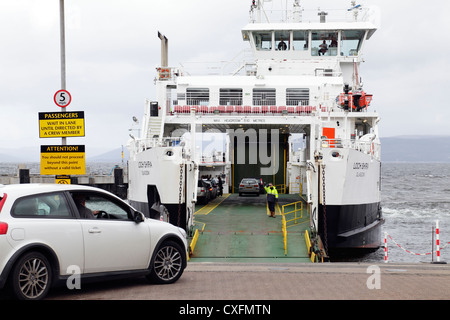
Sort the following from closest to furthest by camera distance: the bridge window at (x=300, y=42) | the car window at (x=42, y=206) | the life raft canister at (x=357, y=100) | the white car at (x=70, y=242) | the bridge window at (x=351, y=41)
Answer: the white car at (x=70, y=242) → the car window at (x=42, y=206) → the life raft canister at (x=357, y=100) → the bridge window at (x=351, y=41) → the bridge window at (x=300, y=42)

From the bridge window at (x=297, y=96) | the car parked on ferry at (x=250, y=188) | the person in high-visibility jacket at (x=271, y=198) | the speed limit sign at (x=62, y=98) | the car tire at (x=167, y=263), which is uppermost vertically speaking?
the bridge window at (x=297, y=96)

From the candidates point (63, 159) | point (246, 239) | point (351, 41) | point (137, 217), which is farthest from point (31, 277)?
point (351, 41)

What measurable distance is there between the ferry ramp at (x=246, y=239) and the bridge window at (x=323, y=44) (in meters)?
12.2

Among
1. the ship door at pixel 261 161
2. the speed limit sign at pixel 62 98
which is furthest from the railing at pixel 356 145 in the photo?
the ship door at pixel 261 161

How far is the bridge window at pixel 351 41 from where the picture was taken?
109ft

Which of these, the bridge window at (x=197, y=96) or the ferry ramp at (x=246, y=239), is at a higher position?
the bridge window at (x=197, y=96)

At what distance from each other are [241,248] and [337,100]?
37.7 ft

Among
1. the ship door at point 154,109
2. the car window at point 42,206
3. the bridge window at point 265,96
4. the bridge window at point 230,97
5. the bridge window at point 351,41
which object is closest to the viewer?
the car window at point 42,206

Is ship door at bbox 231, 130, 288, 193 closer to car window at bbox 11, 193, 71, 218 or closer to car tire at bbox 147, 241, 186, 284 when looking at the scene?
car tire at bbox 147, 241, 186, 284

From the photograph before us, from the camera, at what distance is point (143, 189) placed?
21.0 meters

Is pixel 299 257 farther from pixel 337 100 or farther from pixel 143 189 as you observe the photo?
pixel 337 100

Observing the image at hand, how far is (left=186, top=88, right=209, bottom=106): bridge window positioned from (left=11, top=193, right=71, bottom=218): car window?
851 inches

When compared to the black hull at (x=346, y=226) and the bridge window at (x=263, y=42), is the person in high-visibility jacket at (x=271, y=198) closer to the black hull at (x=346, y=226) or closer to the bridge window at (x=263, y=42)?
the black hull at (x=346, y=226)

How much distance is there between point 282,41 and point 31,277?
28.4 metres
